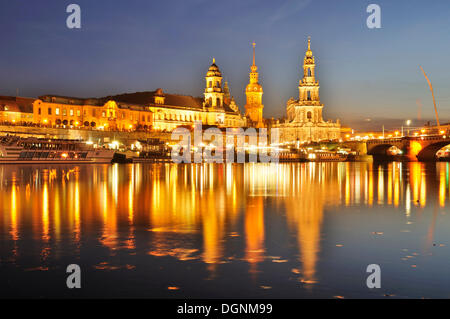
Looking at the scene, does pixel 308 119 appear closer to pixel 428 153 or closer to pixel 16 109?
pixel 428 153

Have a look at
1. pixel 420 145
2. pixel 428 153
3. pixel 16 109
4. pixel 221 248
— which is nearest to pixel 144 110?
pixel 16 109

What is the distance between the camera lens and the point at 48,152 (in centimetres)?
7506

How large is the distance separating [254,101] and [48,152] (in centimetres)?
12065

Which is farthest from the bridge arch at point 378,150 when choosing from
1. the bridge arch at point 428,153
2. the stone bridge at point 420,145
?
the bridge arch at point 428,153

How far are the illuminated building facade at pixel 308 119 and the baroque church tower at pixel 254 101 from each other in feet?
97.3

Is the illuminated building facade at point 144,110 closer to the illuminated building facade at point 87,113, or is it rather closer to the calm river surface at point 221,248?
the illuminated building facade at point 87,113

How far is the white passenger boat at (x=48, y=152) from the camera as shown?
71000 millimetres

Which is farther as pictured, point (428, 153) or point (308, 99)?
point (308, 99)

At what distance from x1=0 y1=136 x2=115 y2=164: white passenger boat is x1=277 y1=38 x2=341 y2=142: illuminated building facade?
85.0 m

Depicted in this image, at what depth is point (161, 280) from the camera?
10.0m

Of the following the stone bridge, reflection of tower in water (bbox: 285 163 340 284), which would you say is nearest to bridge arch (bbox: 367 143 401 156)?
the stone bridge

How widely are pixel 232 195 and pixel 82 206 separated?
887 cm
